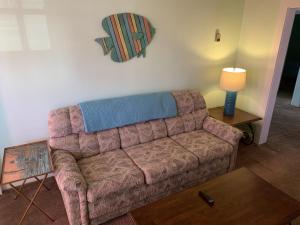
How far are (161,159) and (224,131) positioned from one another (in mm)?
919

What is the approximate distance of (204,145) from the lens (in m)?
2.53

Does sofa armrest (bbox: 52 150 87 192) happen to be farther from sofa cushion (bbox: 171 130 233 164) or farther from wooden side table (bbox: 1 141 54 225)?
sofa cushion (bbox: 171 130 233 164)

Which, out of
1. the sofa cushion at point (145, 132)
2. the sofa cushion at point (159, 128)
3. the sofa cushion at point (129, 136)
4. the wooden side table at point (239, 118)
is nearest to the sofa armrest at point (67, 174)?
the sofa cushion at point (129, 136)

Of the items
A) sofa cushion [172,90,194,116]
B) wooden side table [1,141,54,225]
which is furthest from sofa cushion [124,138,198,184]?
wooden side table [1,141,54,225]

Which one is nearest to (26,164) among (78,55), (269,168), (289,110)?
(78,55)

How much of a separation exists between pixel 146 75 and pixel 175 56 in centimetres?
49

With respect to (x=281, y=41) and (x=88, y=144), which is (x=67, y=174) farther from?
(x=281, y=41)

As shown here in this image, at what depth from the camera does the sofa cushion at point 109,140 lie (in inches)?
94.8

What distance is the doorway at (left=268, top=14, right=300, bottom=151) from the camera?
3.69 metres

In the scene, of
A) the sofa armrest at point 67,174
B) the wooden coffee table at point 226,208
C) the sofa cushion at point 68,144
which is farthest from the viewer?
the sofa cushion at point 68,144

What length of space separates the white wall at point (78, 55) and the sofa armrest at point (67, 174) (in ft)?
1.96

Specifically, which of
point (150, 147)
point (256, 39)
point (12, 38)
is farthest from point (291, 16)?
point (12, 38)

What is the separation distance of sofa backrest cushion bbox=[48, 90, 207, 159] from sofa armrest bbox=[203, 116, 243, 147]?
112 millimetres

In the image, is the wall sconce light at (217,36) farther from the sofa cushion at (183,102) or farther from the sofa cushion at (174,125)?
the sofa cushion at (174,125)
